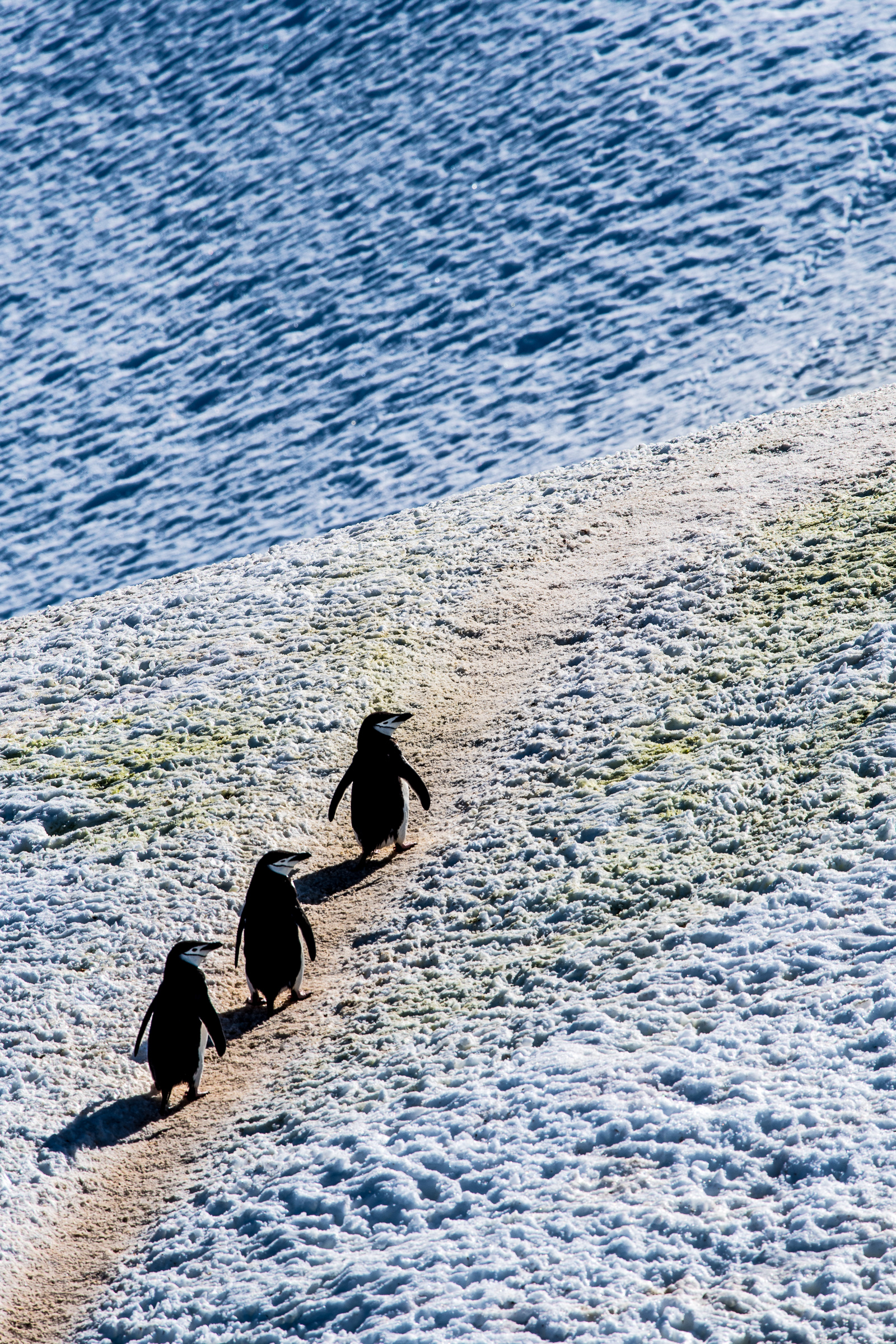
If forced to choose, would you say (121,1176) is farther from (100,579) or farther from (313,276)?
(313,276)

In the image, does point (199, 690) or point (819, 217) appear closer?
point (199, 690)

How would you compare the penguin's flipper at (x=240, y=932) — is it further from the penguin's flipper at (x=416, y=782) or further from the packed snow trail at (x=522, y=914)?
the penguin's flipper at (x=416, y=782)

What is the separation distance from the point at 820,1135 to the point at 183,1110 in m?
3.20

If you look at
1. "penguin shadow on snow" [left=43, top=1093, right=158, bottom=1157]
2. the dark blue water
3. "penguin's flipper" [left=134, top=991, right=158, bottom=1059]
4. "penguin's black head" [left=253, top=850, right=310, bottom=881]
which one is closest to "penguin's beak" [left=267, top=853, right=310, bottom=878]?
"penguin's black head" [left=253, top=850, right=310, bottom=881]

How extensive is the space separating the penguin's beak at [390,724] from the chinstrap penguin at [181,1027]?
2.03 metres

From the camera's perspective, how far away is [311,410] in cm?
2133

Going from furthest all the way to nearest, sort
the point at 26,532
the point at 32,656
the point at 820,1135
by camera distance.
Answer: the point at 26,532 < the point at 32,656 < the point at 820,1135

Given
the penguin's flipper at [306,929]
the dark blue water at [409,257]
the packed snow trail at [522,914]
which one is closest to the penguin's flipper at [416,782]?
the packed snow trail at [522,914]

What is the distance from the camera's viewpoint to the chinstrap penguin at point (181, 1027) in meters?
6.38

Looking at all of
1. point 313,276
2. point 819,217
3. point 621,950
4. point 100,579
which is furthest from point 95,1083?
point 313,276

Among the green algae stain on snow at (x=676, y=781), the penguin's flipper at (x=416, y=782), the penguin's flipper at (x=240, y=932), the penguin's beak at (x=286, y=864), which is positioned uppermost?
the penguin's beak at (x=286, y=864)

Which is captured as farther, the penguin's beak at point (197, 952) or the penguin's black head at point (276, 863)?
the penguin's black head at point (276, 863)

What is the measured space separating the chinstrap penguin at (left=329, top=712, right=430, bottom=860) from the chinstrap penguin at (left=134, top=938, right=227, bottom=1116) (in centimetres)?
144

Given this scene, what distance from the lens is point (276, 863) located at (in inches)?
286
